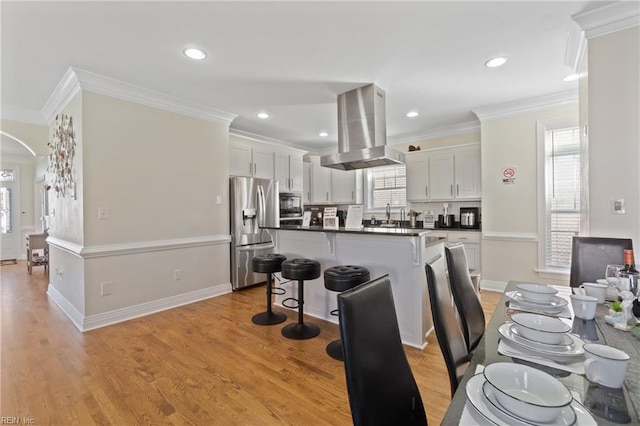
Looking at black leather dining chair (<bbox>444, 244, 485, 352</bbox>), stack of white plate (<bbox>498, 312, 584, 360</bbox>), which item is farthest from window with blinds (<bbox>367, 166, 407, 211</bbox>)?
stack of white plate (<bbox>498, 312, 584, 360</bbox>)

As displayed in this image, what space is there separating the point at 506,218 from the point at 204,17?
4.38m

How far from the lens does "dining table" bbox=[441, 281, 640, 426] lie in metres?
0.70

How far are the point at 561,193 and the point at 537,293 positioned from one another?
10.6 ft

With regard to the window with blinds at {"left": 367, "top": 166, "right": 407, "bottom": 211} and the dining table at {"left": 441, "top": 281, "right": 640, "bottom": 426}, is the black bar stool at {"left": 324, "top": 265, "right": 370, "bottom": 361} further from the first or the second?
the window with blinds at {"left": 367, "top": 166, "right": 407, "bottom": 211}

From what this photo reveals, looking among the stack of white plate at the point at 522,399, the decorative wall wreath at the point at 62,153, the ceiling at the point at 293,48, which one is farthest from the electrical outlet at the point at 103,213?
the stack of white plate at the point at 522,399

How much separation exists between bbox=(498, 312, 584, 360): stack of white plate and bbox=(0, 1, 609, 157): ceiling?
212 centimetres

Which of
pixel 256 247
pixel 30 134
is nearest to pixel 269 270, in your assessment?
pixel 256 247

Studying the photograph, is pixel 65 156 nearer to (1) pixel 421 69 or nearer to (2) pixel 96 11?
(2) pixel 96 11

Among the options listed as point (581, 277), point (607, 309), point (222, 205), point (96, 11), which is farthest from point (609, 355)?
point (222, 205)

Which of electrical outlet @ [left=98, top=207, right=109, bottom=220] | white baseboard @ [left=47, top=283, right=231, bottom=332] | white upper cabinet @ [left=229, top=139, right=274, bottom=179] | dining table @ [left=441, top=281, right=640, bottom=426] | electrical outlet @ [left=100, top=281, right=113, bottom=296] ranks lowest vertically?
white baseboard @ [left=47, top=283, right=231, bottom=332]

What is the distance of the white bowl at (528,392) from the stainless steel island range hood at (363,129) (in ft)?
8.90

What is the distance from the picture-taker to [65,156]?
3.47 meters

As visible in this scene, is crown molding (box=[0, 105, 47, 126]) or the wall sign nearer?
crown molding (box=[0, 105, 47, 126])

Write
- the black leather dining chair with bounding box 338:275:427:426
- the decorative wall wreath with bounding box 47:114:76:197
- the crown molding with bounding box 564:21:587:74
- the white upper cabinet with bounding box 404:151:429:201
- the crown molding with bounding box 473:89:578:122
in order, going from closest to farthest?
the black leather dining chair with bounding box 338:275:427:426 < the crown molding with bounding box 564:21:587:74 < the decorative wall wreath with bounding box 47:114:76:197 < the crown molding with bounding box 473:89:578:122 < the white upper cabinet with bounding box 404:151:429:201
